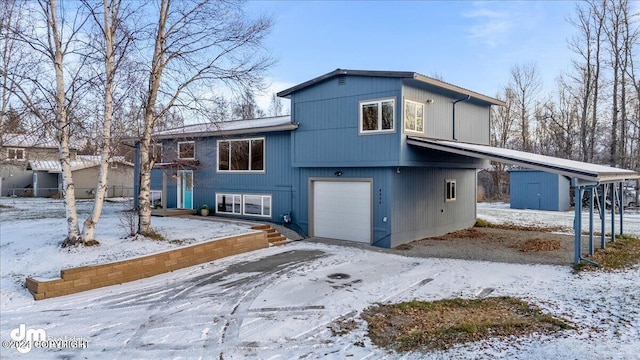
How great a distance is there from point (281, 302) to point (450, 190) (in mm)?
10211

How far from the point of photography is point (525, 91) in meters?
35.2

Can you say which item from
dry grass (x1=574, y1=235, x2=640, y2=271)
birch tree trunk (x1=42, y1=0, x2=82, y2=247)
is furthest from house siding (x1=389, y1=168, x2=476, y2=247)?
birch tree trunk (x1=42, y1=0, x2=82, y2=247)

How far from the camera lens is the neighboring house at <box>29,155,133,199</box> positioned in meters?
31.1

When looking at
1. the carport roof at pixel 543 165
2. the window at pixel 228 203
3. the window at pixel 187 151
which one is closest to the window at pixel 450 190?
the carport roof at pixel 543 165

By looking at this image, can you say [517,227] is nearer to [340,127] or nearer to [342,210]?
[342,210]

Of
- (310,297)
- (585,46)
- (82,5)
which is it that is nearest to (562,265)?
(310,297)

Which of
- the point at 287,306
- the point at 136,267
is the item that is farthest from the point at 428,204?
the point at 136,267

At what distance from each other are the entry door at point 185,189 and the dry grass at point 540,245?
1311cm

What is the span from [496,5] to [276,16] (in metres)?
8.73

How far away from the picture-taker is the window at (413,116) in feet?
39.1

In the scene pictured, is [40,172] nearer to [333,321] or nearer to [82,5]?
[82,5]

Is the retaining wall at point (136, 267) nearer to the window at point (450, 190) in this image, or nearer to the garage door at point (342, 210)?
the garage door at point (342, 210)

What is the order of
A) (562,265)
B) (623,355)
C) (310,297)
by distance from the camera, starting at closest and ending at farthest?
1. (623,355)
2. (310,297)
3. (562,265)

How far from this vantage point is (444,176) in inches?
587
